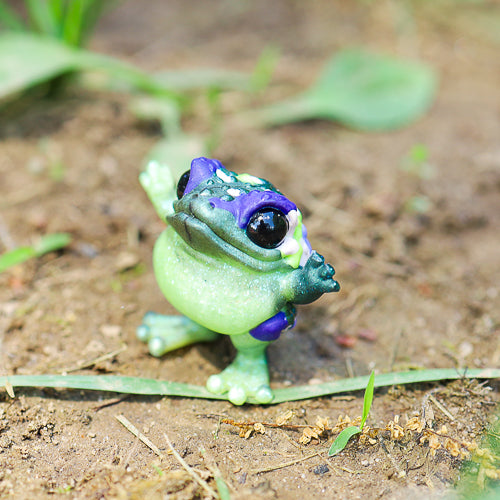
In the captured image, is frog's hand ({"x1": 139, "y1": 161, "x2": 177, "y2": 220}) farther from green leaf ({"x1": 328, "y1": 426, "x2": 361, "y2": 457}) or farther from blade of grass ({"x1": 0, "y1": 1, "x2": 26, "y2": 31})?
blade of grass ({"x1": 0, "y1": 1, "x2": 26, "y2": 31})

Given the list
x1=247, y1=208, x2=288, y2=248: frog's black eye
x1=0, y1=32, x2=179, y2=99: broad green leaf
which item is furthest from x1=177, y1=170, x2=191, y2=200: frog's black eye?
x1=0, y1=32, x2=179, y2=99: broad green leaf

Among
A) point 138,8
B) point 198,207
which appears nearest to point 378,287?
point 198,207

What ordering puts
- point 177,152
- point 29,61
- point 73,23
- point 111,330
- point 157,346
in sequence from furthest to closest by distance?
point 73,23 → point 177,152 → point 29,61 → point 111,330 → point 157,346

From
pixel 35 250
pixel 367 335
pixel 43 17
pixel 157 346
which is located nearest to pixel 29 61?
pixel 43 17

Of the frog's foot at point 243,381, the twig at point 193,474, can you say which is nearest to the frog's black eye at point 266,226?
the frog's foot at point 243,381

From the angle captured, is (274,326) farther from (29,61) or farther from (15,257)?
(29,61)

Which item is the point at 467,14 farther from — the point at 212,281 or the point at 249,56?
the point at 212,281
